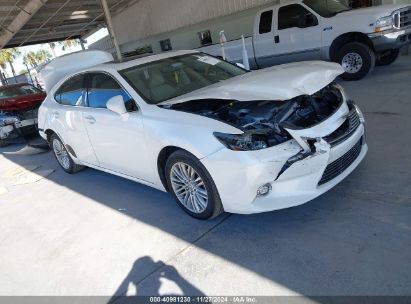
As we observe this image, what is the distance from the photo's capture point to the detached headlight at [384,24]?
794 centimetres

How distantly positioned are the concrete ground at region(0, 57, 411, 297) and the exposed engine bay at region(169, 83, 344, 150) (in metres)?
0.81

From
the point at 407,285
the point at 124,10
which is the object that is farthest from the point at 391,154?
the point at 124,10

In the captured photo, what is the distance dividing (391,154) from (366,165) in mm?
403

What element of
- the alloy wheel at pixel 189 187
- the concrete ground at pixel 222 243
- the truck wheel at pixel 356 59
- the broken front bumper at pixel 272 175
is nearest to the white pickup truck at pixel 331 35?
the truck wheel at pixel 356 59

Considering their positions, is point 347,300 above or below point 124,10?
below

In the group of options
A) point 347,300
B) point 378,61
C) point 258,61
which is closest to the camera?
point 347,300

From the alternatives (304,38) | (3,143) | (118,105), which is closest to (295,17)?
(304,38)

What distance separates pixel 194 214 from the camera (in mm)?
3838

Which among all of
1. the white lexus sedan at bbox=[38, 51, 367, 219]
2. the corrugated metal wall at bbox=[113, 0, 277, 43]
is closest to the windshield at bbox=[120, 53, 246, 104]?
the white lexus sedan at bbox=[38, 51, 367, 219]

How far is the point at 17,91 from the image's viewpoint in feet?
34.3

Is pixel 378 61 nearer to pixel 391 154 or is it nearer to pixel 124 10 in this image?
pixel 391 154

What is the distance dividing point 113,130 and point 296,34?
6.47 metres

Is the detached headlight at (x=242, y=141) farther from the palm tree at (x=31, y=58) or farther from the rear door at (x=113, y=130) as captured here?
the palm tree at (x=31, y=58)

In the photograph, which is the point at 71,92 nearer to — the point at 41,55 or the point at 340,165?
the point at 340,165
